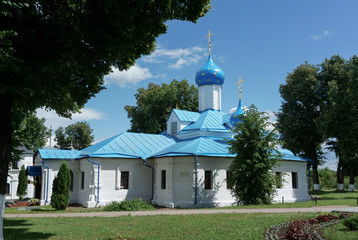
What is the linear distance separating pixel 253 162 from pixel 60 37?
45.2 feet

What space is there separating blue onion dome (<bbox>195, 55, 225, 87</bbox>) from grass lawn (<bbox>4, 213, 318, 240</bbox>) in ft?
54.7

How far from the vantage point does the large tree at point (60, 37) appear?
7.21 metres

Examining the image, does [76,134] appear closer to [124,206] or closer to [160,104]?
[160,104]

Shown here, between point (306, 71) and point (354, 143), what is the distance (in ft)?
43.7

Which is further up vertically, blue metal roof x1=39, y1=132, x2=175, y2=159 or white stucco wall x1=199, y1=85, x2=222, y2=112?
white stucco wall x1=199, y1=85, x2=222, y2=112

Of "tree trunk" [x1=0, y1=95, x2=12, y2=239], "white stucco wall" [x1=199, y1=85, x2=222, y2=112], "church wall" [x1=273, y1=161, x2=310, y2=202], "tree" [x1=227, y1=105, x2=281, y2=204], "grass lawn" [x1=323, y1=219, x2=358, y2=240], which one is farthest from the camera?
"white stucco wall" [x1=199, y1=85, x2=222, y2=112]

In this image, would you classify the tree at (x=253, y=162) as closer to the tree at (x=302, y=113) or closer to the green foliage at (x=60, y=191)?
the green foliage at (x=60, y=191)

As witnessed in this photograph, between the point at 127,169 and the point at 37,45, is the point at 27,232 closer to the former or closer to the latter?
the point at 37,45

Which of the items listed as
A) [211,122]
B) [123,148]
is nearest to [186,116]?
[211,122]

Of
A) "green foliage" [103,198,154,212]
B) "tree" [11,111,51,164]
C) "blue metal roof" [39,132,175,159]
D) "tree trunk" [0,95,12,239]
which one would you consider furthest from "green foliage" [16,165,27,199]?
"tree trunk" [0,95,12,239]

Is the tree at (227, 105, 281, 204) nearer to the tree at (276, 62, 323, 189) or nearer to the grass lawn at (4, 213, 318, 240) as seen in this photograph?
the grass lawn at (4, 213, 318, 240)

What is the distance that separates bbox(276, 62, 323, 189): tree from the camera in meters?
34.8

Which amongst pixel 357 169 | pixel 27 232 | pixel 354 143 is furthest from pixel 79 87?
pixel 357 169

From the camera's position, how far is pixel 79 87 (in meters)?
10.2
